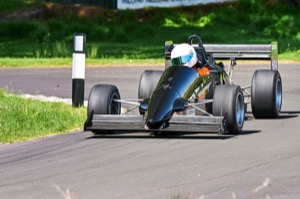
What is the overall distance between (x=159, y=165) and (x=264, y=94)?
4.15 meters

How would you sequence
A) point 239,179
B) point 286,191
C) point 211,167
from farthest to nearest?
point 211,167 < point 239,179 < point 286,191

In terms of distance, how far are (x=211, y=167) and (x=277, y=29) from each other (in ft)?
84.1

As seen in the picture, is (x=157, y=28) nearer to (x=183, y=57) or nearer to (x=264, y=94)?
(x=264, y=94)

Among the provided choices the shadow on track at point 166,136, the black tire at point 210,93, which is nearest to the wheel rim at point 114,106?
the shadow on track at point 166,136

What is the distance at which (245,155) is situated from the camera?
12.6 meters

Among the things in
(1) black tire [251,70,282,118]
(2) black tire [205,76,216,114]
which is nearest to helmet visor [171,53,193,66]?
(2) black tire [205,76,216,114]

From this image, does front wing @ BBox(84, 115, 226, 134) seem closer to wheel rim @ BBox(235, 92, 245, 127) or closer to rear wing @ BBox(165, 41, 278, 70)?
wheel rim @ BBox(235, 92, 245, 127)

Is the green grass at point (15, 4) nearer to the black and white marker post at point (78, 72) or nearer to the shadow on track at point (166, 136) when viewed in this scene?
the black and white marker post at point (78, 72)

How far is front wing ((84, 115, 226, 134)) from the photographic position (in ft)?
45.0

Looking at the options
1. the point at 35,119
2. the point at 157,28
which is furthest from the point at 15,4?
the point at 35,119

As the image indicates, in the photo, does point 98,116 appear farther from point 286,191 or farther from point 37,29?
point 37,29

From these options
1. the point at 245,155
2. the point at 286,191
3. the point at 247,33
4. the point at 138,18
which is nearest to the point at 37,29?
the point at 138,18

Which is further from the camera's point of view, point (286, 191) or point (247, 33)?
point (247, 33)

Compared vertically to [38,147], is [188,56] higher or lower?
higher
